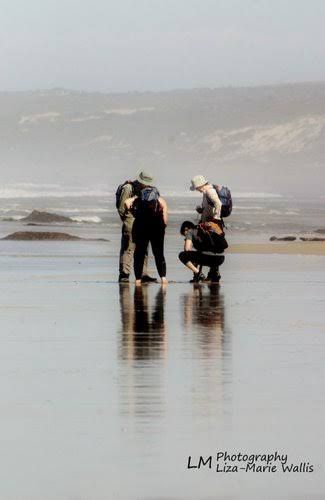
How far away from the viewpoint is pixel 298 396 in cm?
1016

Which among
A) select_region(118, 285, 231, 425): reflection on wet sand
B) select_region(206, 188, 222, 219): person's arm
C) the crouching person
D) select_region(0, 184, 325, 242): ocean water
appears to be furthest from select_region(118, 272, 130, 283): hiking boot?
select_region(0, 184, 325, 242): ocean water

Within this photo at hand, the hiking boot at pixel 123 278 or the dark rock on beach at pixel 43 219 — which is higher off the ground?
the hiking boot at pixel 123 278

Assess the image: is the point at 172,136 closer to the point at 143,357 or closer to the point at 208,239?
the point at 208,239

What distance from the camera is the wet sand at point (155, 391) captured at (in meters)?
7.56

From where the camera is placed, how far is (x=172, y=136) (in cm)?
13175

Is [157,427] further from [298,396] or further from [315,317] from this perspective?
[315,317]

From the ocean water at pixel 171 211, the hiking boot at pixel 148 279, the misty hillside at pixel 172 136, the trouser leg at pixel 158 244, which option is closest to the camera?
the trouser leg at pixel 158 244

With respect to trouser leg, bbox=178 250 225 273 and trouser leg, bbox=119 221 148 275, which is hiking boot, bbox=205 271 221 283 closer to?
trouser leg, bbox=178 250 225 273

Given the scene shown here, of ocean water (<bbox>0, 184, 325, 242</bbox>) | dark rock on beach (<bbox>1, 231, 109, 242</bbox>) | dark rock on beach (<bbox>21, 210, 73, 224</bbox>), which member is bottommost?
ocean water (<bbox>0, 184, 325, 242</bbox>)

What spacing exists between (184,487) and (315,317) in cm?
854

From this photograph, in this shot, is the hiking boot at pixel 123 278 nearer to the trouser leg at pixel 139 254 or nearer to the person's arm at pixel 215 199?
the trouser leg at pixel 139 254

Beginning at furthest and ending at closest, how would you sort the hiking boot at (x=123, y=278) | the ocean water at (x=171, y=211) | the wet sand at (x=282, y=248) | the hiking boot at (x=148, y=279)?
1. the ocean water at (x=171, y=211)
2. the wet sand at (x=282, y=248)
3. the hiking boot at (x=148, y=279)
4. the hiking boot at (x=123, y=278)

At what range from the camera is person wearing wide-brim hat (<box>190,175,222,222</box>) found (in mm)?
22016

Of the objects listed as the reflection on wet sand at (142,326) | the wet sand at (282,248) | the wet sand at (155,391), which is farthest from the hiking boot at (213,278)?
the wet sand at (282,248)
